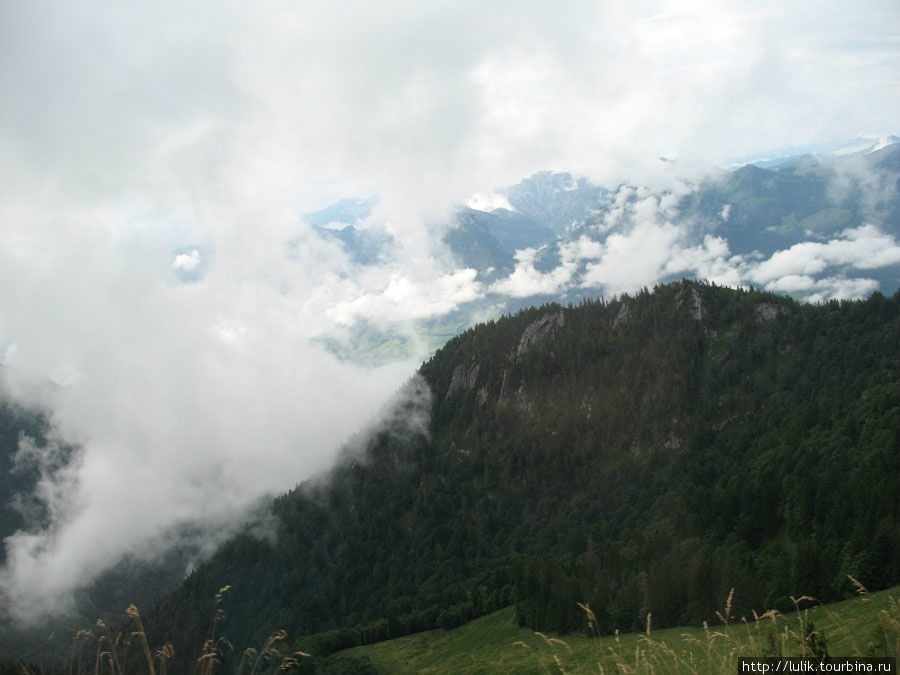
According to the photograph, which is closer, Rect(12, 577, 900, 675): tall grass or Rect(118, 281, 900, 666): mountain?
Rect(12, 577, 900, 675): tall grass

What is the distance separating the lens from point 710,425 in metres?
157

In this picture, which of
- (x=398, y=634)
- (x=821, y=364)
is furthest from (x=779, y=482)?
(x=398, y=634)

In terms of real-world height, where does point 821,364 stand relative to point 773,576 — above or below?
above

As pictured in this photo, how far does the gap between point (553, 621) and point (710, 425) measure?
93900mm

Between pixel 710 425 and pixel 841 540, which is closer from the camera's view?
pixel 841 540

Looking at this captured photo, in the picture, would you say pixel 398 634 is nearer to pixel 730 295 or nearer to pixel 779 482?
pixel 779 482

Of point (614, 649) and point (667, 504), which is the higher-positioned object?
point (614, 649)

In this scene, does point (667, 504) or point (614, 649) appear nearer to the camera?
point (614, 649)

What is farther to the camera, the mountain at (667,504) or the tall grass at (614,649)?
the mountain at (667,504)

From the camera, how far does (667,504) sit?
438 feet

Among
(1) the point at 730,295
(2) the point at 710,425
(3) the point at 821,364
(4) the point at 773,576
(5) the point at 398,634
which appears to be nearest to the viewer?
(4) the point at 773,576

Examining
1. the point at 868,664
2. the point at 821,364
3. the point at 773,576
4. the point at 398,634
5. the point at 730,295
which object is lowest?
the point at 398,634

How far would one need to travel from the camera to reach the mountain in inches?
2931

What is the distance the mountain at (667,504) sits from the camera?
7444cm
